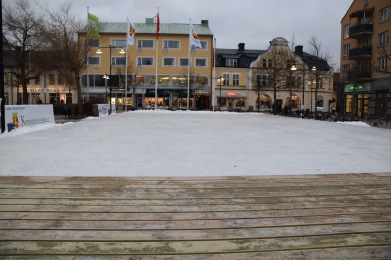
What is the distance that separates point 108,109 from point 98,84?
29.2 metres

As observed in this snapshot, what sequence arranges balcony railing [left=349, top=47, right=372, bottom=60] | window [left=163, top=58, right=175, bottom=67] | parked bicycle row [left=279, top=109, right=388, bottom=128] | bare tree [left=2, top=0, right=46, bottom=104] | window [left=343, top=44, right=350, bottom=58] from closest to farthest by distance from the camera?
parked bicycle row [left=279, top=109, right=388, bottom=128] < bare tree [left=2, top=0, right=46, bottom=104] < balcony railing [left=349, top=47, right=372, bottom=60] < window [left=343, top=44, right=350, bottom=58] < window [left=163, top=58, right=175, bottom=67]

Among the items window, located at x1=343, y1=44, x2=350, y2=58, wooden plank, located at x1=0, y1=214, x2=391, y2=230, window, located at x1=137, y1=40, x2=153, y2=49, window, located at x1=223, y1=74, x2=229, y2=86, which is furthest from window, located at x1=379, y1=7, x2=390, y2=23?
wooden plank, located at x1=0, y1=214, x2=391, y2=230

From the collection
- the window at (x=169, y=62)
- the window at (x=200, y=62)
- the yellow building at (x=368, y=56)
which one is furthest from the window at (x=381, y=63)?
the window at (x=169, y=62)

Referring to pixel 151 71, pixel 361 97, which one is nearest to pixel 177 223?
pixel 361 97

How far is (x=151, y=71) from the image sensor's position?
6366 centimetres

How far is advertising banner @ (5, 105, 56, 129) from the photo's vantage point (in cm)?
1612

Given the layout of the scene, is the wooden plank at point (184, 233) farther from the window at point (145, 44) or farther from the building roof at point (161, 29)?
the building roof at point (161, 29)

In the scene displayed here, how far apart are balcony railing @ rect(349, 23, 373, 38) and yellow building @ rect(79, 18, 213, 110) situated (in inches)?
1039

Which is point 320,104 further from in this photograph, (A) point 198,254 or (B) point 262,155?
(A) point 198,254

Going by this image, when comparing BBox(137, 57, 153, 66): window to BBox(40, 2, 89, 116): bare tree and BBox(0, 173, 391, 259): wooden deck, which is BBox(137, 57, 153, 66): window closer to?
BBox(40, 2, 89, 116): bare tree

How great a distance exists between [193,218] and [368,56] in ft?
144

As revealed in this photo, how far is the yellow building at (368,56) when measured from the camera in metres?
38.2

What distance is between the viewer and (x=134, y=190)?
5.64 m

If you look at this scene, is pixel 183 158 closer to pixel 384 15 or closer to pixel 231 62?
pixel 384 15
